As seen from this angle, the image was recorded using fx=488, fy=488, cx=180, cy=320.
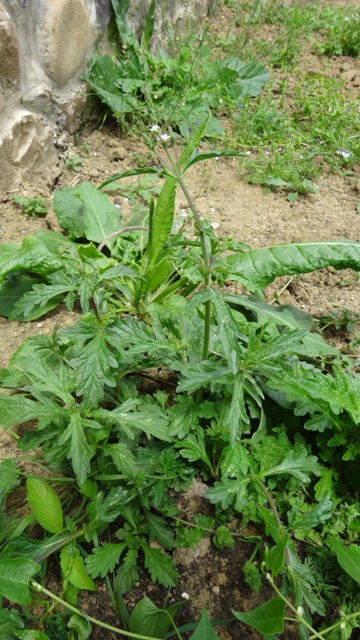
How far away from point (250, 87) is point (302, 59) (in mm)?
825

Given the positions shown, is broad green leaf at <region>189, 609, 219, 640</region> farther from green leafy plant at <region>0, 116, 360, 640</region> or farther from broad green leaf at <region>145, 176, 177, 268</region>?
broad green leaf at <region>145, 176, 177, 268</region>

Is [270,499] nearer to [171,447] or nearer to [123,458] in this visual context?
[171,447]

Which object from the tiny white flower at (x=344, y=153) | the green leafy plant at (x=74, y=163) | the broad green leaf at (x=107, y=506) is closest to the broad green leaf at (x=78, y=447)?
the broad green leaf at (x=107, y=506)

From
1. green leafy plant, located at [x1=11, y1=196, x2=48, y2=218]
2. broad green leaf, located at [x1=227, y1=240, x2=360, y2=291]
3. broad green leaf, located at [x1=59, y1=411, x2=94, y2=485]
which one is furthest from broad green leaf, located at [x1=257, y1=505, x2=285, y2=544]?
green leafy plant, located at [x1=11, y1=196, x2=48, y2=218]

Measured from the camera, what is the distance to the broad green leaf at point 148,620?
1.31 m

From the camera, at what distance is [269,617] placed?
1065mm

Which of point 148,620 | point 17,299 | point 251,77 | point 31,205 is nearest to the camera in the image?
point 148,620

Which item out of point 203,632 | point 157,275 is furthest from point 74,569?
point 157,275

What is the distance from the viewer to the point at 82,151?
289cm

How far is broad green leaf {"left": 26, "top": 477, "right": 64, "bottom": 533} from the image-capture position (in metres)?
1.39

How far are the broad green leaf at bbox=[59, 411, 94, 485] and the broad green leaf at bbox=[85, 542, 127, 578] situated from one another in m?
0.24

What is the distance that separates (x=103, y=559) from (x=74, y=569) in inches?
3.3

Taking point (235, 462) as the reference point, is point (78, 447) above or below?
above

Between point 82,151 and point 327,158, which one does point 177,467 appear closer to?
point 82,151
